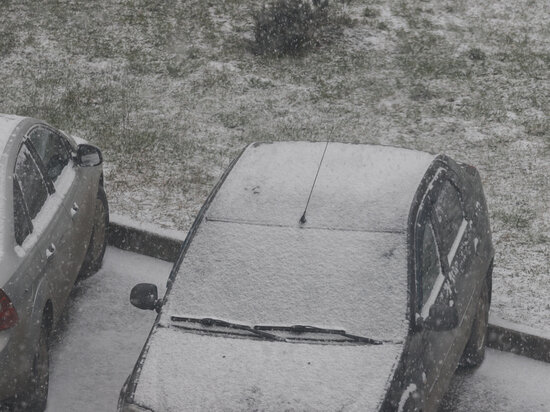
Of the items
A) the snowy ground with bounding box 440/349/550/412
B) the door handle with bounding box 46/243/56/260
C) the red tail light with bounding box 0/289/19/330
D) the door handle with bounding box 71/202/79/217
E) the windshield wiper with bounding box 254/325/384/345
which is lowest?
the snowy ground with bounding box 440/349/550/412

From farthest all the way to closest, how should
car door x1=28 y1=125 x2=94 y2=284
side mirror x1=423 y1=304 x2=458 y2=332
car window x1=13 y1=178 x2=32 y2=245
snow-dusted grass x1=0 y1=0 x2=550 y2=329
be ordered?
snow-dusted grass x1=0 y1=0 x2=550 y2=329 → car door x1=28 y1=125 x2=94 y2=284 → car window x1=13 y1=178 x2=32 y2=245 → side mirror x1=423 y1=304 x2=458 y2=332

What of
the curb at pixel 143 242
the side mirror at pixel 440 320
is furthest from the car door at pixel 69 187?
the side mirror at pixel 440 320

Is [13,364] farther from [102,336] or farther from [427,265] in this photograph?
[427,265]

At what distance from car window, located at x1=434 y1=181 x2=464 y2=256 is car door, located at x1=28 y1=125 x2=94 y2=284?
112 inches

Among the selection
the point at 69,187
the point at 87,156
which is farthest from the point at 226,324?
the point at 87,156

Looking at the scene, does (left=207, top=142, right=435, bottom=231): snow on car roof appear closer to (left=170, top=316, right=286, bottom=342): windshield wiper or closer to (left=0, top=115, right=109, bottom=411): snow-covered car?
(left=170, top=316, right=286, bottom=342): windshield wiper

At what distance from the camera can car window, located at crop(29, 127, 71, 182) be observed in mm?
6469

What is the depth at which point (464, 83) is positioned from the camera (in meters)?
10.6

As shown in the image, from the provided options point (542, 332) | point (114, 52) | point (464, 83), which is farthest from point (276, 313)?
point (114, 52)

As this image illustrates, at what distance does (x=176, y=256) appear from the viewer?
7.48 meters

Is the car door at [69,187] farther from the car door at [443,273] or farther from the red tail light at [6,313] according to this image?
the car door at [443,273]

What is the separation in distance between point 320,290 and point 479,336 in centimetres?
177

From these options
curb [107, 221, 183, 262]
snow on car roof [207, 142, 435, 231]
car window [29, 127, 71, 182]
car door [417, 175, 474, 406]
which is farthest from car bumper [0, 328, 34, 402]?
car door [417, 175, 474, 406]

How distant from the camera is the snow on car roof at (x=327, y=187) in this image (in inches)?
202
